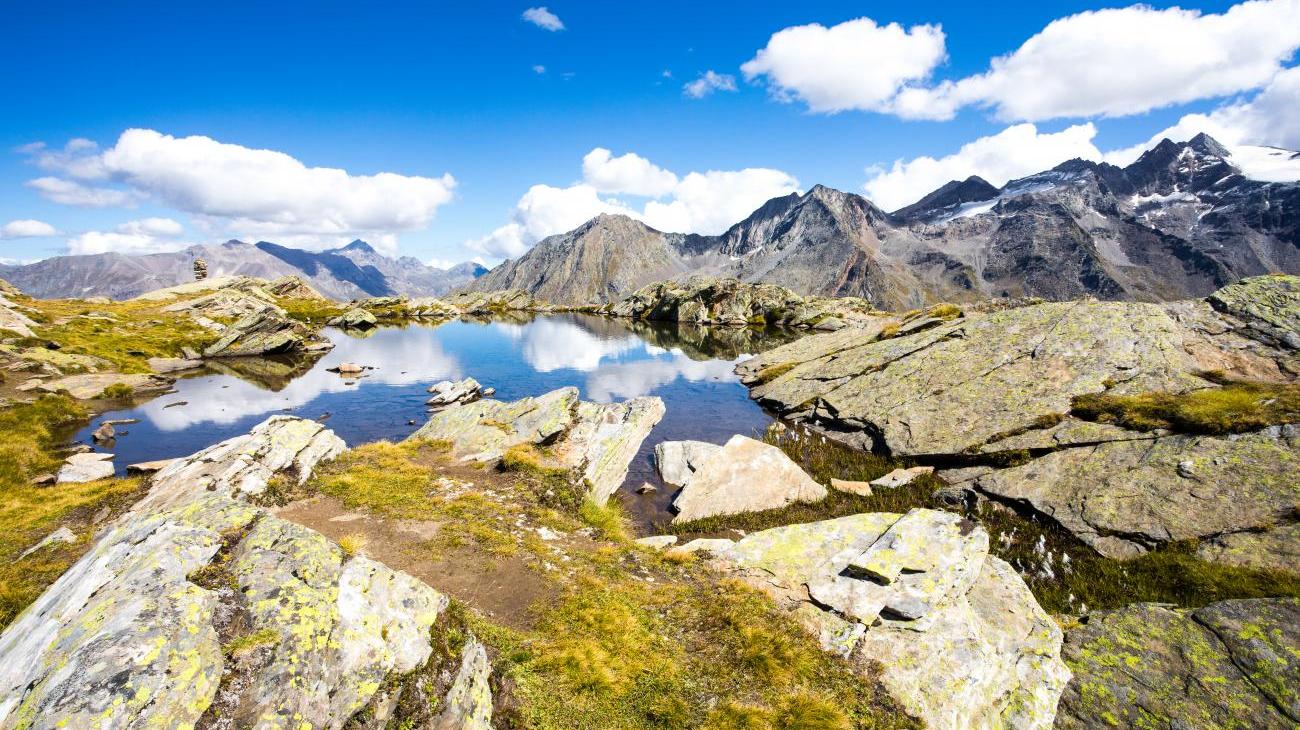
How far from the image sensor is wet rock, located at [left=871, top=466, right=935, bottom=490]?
28172mm

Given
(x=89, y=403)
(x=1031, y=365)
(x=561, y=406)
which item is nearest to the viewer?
(x=1031, y=365)

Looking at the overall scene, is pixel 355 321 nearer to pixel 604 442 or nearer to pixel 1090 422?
pixel 604 442

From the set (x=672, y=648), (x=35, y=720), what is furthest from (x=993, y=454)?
(x=35, y=720)

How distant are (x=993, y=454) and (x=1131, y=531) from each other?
26.5 feet

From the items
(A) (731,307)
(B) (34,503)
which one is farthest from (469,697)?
(A) (731,307)

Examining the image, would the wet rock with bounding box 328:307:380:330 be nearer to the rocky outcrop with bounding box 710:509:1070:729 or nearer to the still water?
the still water

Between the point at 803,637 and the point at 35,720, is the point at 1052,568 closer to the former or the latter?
the point at 803,637

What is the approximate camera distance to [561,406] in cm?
3488

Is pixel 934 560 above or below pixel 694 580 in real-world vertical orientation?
above

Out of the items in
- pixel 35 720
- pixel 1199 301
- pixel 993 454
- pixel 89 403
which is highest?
pixel 1199 301

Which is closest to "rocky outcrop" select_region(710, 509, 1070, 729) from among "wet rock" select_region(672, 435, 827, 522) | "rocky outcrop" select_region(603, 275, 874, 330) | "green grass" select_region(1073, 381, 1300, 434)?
"wet rock" select_region(672, 435, 827, 522)

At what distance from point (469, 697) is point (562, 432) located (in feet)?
75.1

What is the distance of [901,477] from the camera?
28719 mm

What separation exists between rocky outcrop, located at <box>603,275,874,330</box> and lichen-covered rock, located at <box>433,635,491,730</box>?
14083 centimetres
